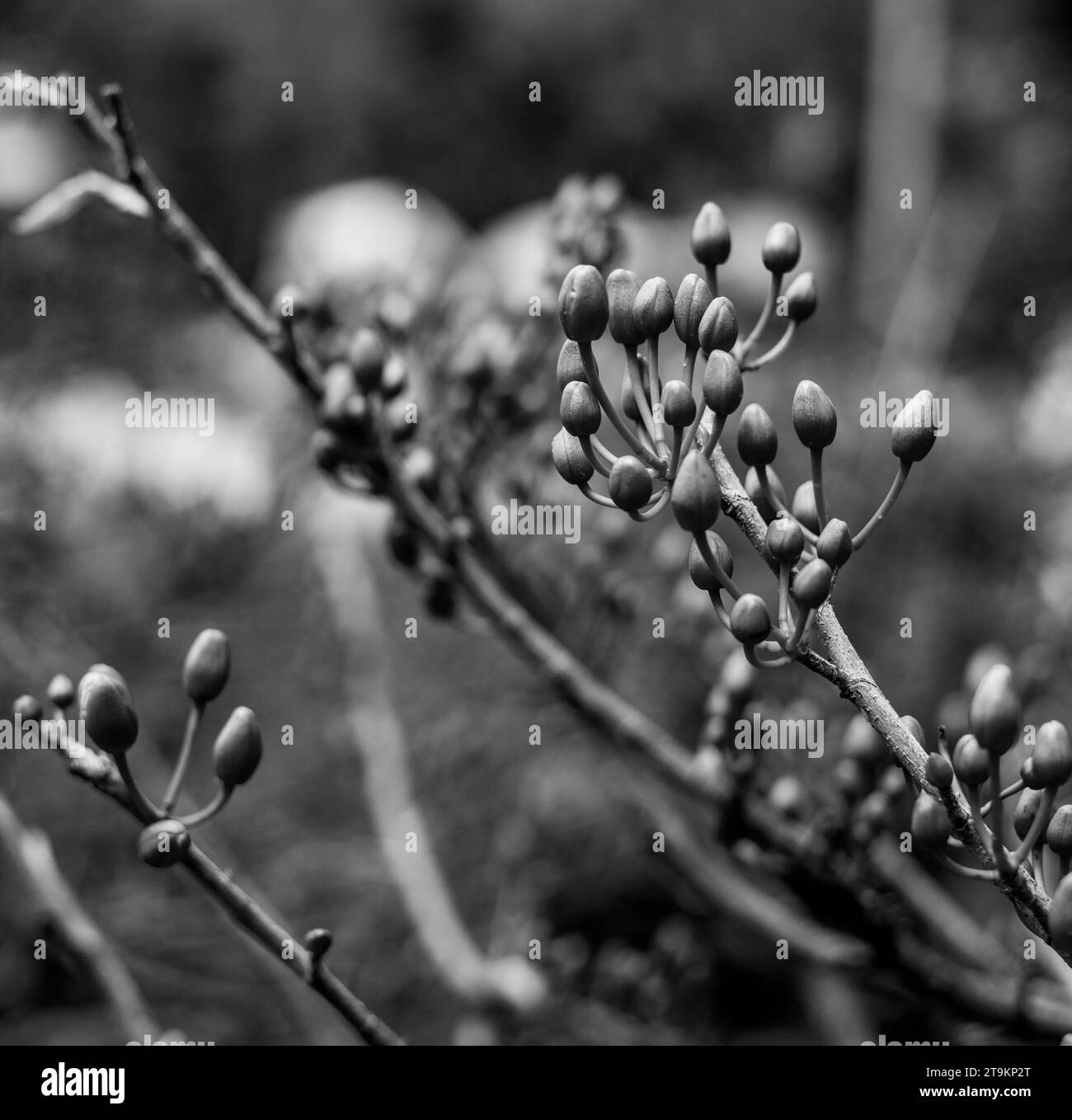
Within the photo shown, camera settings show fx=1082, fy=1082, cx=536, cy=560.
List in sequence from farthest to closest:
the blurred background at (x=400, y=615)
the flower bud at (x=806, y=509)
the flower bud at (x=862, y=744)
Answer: the blurred background at (x=400, y=615), the flower bud at (x=862, y=744), the flower bud at (x=806, y=509)

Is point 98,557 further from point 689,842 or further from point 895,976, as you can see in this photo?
point 895,976

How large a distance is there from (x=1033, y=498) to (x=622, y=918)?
3.00 ft

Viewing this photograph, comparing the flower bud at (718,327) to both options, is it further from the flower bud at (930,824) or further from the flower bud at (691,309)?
the flower bud at (930,824)

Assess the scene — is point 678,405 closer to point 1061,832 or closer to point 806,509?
point 806,509

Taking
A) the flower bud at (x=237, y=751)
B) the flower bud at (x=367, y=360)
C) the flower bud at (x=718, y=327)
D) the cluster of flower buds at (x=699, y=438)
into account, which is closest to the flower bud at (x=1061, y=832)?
the cluster of flower buds at (x=699, y=438)

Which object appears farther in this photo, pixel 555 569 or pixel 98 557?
pixel 98 557

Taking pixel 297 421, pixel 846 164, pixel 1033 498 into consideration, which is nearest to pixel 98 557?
pixel 297 421

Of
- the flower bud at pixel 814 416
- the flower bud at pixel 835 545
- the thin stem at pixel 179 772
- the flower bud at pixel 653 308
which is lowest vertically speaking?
the thin stem at pixel 179 772

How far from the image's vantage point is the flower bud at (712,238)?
20.9 inches

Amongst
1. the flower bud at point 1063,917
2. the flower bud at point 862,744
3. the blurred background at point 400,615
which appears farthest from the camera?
the blurred background at point 400,615

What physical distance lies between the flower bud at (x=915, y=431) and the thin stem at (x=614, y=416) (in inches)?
4.2

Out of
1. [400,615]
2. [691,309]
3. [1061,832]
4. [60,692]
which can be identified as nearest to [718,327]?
[691,309]

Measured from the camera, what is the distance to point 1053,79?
354cm

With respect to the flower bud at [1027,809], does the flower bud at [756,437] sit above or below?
above
